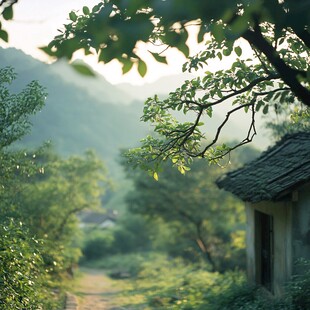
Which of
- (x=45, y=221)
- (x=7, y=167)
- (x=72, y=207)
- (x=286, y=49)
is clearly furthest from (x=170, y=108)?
(x=72, y=207)

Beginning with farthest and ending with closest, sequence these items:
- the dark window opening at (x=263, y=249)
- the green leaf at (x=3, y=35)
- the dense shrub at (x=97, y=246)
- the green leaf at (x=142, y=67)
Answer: the dense shrub at (x=97, y=246) < the dark window opening at (x=263, y=249) < the green leaf at (x=3, y=35) < the green leaf at (x=142, y=67)

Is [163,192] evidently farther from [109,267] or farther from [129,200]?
[109,267]

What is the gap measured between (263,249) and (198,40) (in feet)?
27.8

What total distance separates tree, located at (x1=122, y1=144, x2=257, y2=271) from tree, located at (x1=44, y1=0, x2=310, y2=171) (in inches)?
711

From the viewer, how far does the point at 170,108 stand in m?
7.37

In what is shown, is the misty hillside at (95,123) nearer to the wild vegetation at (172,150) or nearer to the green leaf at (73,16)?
the wild vegetation at (172,150)

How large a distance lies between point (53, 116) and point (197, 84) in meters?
55.3

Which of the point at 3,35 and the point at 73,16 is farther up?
the point at 73,16

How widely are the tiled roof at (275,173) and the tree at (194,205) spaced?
13582 millimetres

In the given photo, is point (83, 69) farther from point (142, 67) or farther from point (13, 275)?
point (13, 275)

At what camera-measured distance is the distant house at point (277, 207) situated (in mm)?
8711

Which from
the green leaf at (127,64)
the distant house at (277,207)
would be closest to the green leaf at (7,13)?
the green leaf at (127,64)

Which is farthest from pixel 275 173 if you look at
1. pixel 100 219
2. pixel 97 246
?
pixel 100 219

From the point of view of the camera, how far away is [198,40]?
3.56m
